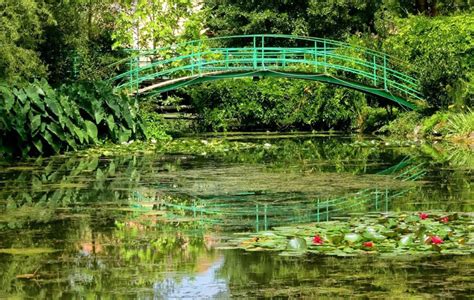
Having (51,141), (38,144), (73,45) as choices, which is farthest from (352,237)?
(73,45)

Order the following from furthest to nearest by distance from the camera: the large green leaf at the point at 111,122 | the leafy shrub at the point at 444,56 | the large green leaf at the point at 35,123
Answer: the leafy shrub at the point at 444,56 → the large green leaf at the point at 111,122 → the large green leaf at the point at 35,123

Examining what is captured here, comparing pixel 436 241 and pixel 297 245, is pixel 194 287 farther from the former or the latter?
pixel 436 241

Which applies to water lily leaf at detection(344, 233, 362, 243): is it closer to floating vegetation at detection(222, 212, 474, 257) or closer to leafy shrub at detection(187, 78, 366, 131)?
floating vegetation at detection(222, 212, 474, 257)

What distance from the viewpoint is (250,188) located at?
1184cm

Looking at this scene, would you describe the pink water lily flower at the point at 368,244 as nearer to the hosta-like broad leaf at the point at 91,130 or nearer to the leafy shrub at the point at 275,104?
the hosta-like broad leaf at the point at 91,130

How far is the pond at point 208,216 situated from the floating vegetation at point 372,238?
20cm

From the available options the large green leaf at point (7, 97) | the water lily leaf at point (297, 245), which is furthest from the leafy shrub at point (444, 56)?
the water lily leaf at point (297, 245)

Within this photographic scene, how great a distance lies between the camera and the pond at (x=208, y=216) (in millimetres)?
6285

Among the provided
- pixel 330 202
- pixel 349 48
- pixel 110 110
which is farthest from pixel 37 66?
pixel 330 202

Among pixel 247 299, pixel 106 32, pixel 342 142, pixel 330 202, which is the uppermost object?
pixel 106 32

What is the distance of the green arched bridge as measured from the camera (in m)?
25.5

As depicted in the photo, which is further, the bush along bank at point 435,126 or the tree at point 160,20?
the tree at point 160,20

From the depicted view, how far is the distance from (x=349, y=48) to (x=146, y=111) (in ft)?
20.8

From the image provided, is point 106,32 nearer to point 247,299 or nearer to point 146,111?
point 146,111
